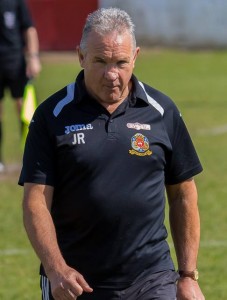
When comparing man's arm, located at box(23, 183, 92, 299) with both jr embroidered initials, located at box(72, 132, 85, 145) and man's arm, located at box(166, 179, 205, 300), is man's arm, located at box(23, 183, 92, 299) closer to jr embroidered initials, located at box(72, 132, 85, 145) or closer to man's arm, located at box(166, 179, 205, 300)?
jr embroidered initials, located at box(72, 132, 85, 145)

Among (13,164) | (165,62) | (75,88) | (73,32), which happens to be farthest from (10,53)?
(73,32)

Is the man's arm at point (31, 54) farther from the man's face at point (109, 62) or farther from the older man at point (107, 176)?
the man's face at point (109, 62)

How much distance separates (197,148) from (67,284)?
10728 mm

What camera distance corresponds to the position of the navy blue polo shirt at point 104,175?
5.21 metres

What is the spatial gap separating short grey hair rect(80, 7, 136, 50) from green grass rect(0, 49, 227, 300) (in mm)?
3814

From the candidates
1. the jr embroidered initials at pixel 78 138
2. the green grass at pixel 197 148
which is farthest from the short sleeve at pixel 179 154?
the green grass at pixel 197 148

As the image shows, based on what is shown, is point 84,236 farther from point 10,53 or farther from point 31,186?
point 10,53

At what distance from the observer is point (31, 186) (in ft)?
17.0

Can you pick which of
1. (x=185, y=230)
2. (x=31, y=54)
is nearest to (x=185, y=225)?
(x=185, y=230)

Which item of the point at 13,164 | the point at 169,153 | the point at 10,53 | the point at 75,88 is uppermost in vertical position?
the point at 75,88

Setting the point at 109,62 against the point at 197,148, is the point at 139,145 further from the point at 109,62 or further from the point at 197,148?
the point at 197,148

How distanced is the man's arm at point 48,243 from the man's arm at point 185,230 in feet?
1.94

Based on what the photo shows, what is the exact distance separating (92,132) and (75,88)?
0.97ft

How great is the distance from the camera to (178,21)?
32.5 meters
